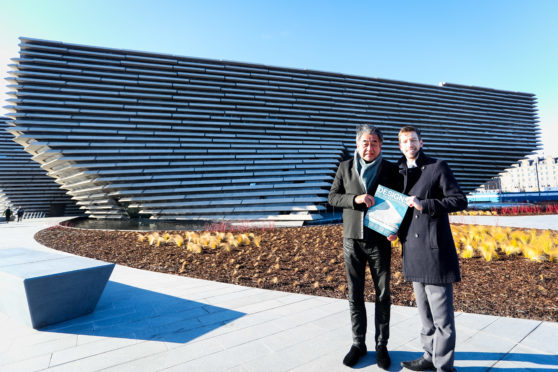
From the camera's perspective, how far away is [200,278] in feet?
19.1

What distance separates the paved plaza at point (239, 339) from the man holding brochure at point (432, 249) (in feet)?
1.37

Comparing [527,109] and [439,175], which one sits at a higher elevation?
[527,109]

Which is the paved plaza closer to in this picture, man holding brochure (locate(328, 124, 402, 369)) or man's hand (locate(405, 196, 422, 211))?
man holding brochure (locate(328, 124, 402, 369))

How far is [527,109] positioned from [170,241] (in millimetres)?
38235

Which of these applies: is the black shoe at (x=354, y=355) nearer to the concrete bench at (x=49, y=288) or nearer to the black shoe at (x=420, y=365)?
the black shoe at (x=420, y=365)

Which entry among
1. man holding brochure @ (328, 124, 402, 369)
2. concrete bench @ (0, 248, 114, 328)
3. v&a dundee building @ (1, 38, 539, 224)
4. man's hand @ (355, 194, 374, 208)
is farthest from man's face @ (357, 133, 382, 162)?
v&a dundee building @ (1, 38, 539, 224)

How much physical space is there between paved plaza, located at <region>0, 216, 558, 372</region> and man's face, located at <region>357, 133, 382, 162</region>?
1828 mm

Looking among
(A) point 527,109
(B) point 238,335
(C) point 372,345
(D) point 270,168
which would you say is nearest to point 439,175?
(C) point 372,345

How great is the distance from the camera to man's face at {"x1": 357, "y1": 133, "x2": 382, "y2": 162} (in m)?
2.68

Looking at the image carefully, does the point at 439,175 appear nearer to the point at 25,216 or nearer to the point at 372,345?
the point at 372,345

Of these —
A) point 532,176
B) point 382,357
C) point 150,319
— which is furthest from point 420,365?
point 532,176

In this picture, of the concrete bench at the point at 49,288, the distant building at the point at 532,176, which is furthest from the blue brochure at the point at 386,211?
the distant building at the point at 532,176

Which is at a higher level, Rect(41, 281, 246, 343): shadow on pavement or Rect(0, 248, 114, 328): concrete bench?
Rect(0, 248, 114, 328): concrete bench

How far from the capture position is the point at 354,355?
2666mm
